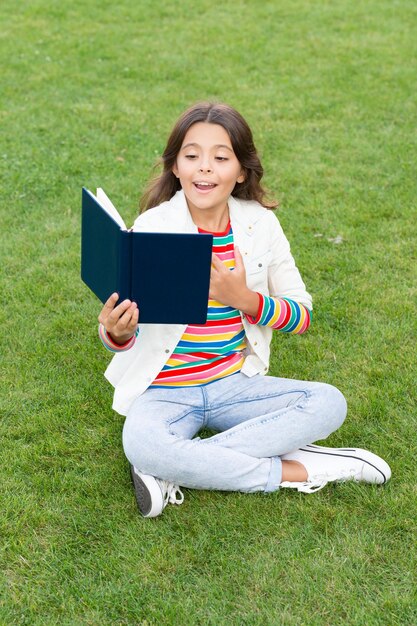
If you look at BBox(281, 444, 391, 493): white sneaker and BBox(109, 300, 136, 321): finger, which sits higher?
BBox(109, 300, 136, 321): finger

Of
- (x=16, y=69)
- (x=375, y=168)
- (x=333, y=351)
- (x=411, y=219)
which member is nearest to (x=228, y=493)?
(x=333, y=351)

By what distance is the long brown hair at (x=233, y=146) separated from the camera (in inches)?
134

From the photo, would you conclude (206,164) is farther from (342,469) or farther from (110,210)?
(342,469)

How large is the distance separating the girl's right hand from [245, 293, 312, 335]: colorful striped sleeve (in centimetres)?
55

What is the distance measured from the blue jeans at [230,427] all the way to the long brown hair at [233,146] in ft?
2.59

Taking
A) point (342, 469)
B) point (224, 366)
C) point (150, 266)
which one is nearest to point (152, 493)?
point (224, 366)

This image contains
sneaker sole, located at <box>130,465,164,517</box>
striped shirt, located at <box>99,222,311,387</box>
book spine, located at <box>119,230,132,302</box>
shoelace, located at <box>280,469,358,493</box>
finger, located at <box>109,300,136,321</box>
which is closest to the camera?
book spine, located at <box>119,230,132,302</box>

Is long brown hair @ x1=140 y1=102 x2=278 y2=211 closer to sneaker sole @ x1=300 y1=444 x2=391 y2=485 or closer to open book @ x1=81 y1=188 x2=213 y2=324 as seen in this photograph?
open book @ x1=81 y1=188 x2=213 y2=324

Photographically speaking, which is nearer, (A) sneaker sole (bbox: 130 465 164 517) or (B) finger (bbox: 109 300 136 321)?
(B) finger (bbox: 109 300 136 321)

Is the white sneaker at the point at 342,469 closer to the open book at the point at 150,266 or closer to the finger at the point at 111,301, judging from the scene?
the open book at the point at 150,266

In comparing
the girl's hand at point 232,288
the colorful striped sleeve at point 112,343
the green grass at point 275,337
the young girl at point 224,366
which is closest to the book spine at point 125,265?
the young girl at point 224,366

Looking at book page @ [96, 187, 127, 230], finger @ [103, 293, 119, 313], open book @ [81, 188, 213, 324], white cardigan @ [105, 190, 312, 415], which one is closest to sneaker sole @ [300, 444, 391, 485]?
white cardigan @ [105, 190, 312, 415]

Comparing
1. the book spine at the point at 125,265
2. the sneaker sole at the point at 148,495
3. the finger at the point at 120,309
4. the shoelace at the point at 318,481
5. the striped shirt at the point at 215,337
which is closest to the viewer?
the book spine at the point at 125,265

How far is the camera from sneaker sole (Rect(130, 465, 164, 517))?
3.22 m
